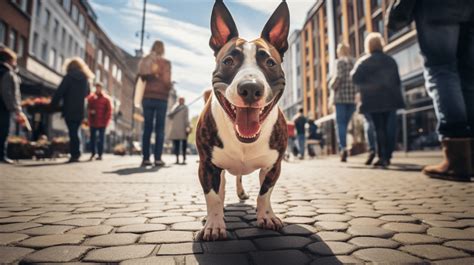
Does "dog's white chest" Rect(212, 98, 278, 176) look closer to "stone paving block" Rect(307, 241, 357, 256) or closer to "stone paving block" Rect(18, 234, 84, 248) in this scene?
"stone paving block" Rect(307, 241, 357, 256)

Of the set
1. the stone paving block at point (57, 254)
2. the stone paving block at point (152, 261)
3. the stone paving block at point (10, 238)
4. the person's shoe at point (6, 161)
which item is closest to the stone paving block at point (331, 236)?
the stone paving block at point (152, 261)

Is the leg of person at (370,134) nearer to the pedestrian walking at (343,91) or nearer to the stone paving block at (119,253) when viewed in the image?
the pedestrian walking at (343,91)

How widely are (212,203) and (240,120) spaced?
20.2 inches

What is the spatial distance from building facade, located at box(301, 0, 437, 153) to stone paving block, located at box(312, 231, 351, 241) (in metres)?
6.42

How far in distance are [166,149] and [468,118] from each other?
40277 millimetres

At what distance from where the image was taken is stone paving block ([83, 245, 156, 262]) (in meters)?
1.36

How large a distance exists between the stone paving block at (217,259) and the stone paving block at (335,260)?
0.96ft

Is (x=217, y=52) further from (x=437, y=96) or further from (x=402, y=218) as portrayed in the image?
(x=437, y=96)

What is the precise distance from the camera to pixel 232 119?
1.94 meters

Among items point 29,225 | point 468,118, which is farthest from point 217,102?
point 468,118

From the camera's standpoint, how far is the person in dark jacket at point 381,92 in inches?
237

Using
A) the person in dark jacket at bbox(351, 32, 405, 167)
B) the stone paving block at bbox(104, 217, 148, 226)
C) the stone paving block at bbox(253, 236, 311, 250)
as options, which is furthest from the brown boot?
the stone paving block at bbox(104, 217, 148, 226)

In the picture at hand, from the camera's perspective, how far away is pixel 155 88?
263 inches

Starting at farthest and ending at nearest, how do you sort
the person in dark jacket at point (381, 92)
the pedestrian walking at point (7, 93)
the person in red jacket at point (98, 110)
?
the person in red jacket at point (98, 110), the pedestrian walking at point (7, 93), the person in dark jacket at point (381, 92)
